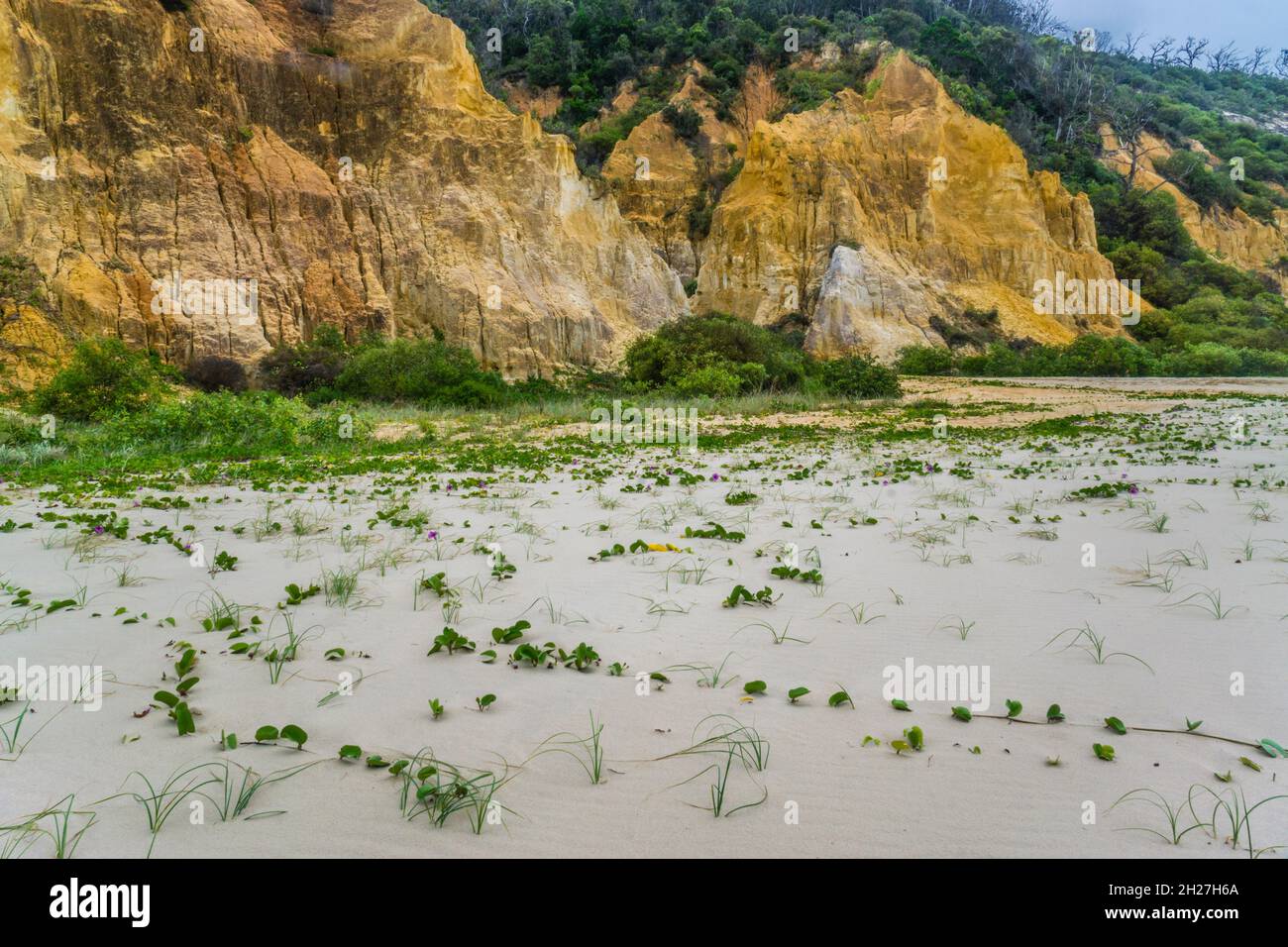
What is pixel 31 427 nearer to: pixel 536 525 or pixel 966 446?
pixel 536 525

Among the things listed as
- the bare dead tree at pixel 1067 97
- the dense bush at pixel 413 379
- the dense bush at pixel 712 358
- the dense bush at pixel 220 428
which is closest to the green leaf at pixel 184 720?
the dense bush at pixel 220 428

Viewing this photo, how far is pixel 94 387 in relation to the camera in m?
16.7

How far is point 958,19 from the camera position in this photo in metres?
68.6

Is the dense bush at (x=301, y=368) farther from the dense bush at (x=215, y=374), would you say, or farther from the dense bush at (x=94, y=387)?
the dense bush at (x=94, y=387)

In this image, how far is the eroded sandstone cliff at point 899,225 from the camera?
41.1 m

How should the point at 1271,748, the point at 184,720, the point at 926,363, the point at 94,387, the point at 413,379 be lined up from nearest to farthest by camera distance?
the point at 1271,748 < the point at 184,720 < the point at 94,387 < the point at 413,379 < the point at 926,363

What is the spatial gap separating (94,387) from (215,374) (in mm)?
7408

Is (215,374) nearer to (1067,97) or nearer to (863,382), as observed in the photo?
(863,382)

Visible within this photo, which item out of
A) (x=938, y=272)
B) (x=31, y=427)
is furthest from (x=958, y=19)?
(x=31, y=427)

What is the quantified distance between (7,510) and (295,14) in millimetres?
34471

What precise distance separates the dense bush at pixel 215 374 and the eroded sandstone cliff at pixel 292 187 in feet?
2.01

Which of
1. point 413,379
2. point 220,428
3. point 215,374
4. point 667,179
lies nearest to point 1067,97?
point 667,179

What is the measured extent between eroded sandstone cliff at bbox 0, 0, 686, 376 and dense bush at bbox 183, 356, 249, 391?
2.01 ft
